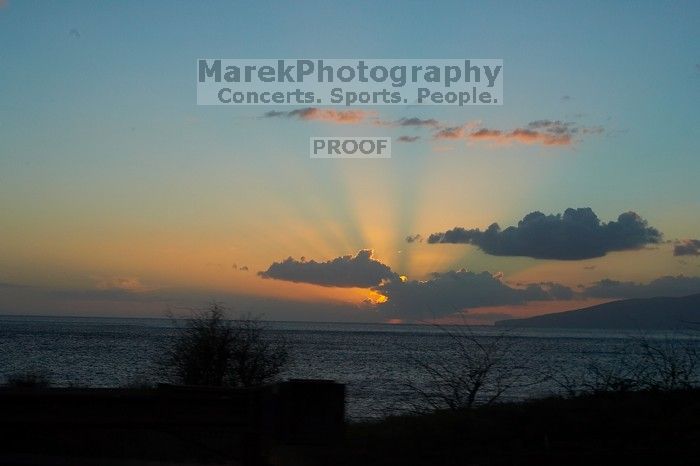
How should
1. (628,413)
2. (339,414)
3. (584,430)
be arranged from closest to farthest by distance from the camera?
(339,414)
(584,430)
(628,413)

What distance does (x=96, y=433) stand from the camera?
361 inches

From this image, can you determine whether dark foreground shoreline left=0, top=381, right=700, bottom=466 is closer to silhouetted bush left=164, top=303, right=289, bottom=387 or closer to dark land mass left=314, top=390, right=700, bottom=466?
dark land mass left=314, top=390, right=700, bottom=466

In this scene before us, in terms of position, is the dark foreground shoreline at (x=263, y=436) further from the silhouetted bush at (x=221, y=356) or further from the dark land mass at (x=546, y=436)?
the silhouetted bush at (x=221, y=356)

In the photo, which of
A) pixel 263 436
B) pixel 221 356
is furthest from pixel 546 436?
pixel 221 356

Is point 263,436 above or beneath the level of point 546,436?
above

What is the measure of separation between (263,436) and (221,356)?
19272 millimetres

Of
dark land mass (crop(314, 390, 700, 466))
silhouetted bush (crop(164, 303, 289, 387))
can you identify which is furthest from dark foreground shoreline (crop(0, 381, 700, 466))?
silhouetted bush (crop(164, 303, 289, 387))

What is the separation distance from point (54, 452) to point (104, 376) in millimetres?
46383

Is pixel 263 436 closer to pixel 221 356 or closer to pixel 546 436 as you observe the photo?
pixel 546 436

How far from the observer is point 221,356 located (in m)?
27.9

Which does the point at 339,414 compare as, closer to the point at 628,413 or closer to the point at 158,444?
the point at 158,444

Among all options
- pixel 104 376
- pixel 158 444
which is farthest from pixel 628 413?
pixel 104 376

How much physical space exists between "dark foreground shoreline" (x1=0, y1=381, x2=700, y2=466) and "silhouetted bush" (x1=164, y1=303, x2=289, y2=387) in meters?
16.6

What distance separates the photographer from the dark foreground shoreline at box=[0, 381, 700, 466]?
8750 mm
